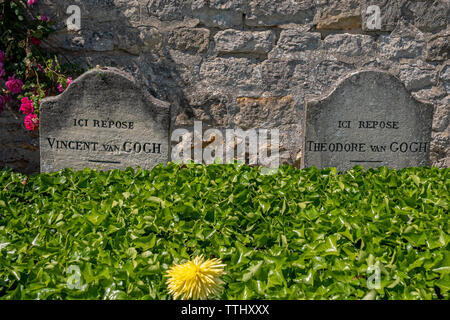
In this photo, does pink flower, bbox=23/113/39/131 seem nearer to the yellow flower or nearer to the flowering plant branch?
the flowering plant branch

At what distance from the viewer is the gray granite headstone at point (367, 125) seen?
2.93m

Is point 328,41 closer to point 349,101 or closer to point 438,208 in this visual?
point 349,101

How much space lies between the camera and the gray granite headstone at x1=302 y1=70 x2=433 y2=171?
2.93 metres

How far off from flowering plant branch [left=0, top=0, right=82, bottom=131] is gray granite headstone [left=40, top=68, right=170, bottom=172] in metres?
0.86

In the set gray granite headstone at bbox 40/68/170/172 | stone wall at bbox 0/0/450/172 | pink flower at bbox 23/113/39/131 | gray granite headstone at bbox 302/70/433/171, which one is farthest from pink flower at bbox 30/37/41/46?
gray granite headstone at bbox 302/70/433/171

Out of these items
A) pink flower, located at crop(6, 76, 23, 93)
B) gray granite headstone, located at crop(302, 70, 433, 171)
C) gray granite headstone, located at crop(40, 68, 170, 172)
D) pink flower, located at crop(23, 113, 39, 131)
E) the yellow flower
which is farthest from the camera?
pink flower, located at crop(6, 76, 23, 93)

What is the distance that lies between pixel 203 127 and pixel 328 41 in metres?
1.47

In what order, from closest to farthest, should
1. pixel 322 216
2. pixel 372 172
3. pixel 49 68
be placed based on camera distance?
pixel 322 216 < pixel 372 172 < pixel 49 68

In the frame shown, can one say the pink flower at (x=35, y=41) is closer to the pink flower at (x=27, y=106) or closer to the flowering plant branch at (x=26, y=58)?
the flowering plant branch at (x=26, y=58)

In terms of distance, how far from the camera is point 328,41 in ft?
12.7

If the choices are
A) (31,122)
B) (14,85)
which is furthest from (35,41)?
(31,122)
